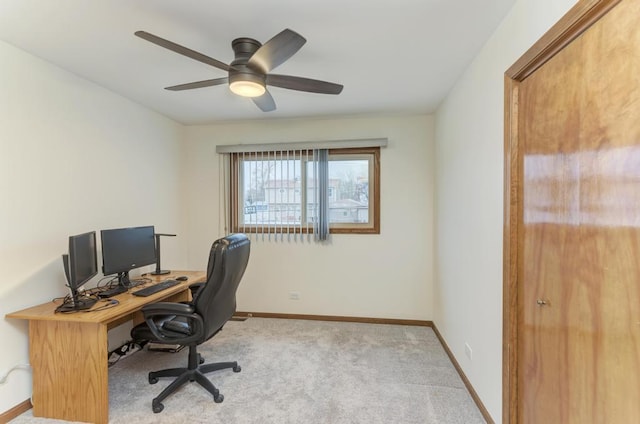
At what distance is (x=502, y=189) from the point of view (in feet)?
5.44

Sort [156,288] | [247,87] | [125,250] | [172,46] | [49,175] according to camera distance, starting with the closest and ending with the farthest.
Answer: [172,46]
[247,87]
[49,175]
[156,288]
[125,250]

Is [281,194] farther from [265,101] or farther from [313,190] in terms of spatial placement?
[265,101]

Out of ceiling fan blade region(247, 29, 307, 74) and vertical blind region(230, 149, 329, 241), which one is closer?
ceiling fan blade region(247, 29, 307, 74)

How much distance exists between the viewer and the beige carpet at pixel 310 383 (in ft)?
6.28

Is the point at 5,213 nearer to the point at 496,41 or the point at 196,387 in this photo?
the point at 196,387

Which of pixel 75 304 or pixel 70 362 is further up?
pixel 75 304

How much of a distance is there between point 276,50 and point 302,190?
6.90 ft

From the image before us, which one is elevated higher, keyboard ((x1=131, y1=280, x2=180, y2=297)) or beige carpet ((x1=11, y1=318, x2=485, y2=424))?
keyboard ((x1=131, y1=280, x2=180, y2=297))

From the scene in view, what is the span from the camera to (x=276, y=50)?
1.54 meters

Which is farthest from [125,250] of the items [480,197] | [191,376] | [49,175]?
[480,197]

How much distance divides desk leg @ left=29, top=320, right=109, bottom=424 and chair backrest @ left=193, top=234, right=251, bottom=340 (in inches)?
23.7

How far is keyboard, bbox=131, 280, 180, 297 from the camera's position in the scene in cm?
224

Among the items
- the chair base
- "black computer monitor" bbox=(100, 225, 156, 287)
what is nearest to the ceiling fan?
"black computer monitor" bbox=(100, 225, 156, 287)

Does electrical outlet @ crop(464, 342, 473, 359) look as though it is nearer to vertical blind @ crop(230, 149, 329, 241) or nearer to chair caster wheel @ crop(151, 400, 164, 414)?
vertical blind @ crop(230, 149, 329, 241)
